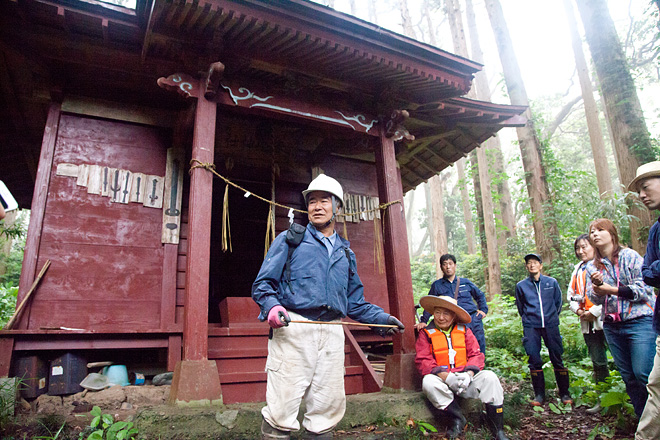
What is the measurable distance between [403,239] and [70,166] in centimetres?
458

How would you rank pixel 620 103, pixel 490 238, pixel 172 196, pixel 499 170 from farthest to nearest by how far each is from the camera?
pixel 499 170, pixel 490 238, pixel 620 103, pixel 172 196

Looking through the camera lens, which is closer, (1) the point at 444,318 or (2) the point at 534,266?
(1) the point at 444,318

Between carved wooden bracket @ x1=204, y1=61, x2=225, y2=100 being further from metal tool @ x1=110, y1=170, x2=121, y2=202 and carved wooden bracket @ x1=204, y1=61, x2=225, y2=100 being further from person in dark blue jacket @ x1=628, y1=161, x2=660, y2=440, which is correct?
person in dark blue jacket @ x1=628, y1=161, x2=660, y2=440

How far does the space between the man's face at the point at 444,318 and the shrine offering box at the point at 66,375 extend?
4.09 meters

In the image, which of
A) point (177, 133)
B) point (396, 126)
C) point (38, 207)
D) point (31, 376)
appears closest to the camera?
point (31, 376)

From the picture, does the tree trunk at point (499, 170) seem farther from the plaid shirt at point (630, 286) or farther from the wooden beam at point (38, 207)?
the wooden beam at point (38, 207)

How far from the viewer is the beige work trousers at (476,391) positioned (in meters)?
3.88

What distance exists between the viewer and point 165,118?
20.6ft

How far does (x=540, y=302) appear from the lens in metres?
5.07

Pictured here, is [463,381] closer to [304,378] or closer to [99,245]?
[304,378]

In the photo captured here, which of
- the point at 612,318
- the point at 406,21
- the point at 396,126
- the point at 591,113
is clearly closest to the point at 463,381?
the point at 612,318

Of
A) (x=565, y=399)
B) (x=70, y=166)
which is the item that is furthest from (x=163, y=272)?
(x=565, y=399)

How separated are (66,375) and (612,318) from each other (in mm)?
5592

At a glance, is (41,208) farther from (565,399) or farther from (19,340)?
(565,399)
